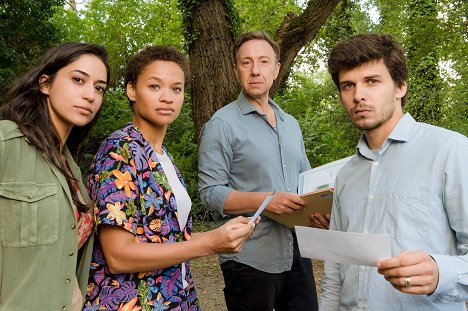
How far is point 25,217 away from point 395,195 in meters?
1.49

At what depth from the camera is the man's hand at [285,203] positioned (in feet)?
8.86

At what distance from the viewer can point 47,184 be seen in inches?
74.7

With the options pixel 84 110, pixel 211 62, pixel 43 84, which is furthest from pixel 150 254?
pixel 211 62

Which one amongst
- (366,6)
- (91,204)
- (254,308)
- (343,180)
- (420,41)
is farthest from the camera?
(366,6)

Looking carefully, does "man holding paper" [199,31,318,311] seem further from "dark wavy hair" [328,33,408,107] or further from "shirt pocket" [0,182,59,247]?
"shirt pocket" [0,182,59,247]

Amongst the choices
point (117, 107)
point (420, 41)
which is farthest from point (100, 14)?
point (420, 41)

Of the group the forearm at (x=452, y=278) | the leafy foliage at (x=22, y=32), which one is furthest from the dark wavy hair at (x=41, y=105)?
the leafy foliage at (x=22, y=32)

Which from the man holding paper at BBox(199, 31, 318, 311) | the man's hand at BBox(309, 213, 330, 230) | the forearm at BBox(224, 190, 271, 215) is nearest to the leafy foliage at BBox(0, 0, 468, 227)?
the man holding paper at BBox(199, 31, 318, 311)

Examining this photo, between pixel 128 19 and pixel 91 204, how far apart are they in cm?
2211

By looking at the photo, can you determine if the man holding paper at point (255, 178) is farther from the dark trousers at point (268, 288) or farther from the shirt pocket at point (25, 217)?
the shirt pocket at point (25, 217)

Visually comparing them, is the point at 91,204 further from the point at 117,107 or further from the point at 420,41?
the point at 420,41

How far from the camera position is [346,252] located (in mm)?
1721

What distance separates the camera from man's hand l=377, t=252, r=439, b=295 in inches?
62.7

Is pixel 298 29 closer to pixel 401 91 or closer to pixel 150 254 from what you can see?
pixel 401 91
